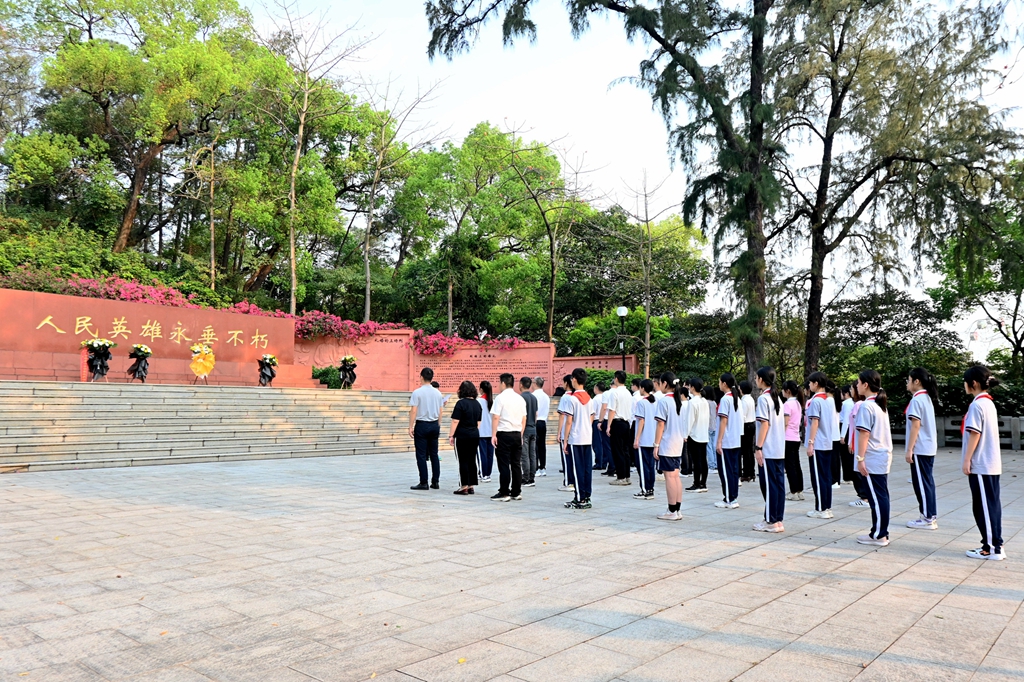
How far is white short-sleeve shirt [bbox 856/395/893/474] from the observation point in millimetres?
5913

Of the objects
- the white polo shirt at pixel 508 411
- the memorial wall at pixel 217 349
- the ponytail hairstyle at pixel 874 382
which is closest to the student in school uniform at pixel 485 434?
the white polo shirt at pixel 508 411

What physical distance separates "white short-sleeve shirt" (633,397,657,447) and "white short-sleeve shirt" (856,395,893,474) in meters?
2.30

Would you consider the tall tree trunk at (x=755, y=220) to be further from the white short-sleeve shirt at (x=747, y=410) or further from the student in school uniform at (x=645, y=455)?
the student in school uniform at (x=645, y=455)

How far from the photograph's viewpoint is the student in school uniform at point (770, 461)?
628 cm

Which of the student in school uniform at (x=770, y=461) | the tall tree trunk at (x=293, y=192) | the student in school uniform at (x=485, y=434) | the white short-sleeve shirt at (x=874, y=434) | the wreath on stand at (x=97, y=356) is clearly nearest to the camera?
the white short-sleeve shirt at (x=874, y=434)

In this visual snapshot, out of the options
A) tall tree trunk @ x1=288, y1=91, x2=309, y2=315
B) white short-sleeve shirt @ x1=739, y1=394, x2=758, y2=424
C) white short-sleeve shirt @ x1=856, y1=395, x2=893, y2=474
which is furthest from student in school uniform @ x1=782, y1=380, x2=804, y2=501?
tall tree trunk @ x1=288, y1=91, x2=309, y2=315

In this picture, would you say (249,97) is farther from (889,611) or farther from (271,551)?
(889,611)

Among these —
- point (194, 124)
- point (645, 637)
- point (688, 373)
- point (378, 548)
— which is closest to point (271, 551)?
point (378, 548)

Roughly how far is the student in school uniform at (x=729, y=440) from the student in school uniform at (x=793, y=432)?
742 mm

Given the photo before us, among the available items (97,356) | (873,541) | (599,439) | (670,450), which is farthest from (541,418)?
(97,356)

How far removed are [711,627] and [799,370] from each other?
20.4 m

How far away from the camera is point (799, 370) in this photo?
22.3 meters

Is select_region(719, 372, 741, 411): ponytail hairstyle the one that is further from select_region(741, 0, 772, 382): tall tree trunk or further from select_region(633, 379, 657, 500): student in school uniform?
select_region(741, 0, 772, 382): tall tree trunk

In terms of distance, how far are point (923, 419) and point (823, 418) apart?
4.28 feet
